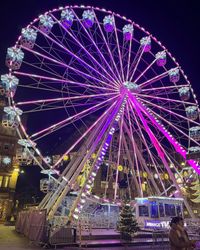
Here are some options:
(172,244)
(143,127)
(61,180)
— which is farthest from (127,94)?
(172,244)

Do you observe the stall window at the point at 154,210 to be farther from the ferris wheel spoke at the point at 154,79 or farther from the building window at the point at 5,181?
the building window at the point at 5,181

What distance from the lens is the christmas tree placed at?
54.3ft

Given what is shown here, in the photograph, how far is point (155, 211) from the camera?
2419 cm

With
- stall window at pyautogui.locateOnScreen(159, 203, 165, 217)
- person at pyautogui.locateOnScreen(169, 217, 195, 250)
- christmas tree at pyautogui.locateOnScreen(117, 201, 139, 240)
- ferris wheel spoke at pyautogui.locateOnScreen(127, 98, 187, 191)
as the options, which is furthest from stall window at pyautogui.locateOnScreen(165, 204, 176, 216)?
person at pyautogui.locateOnScreen(169, 217, 195, 250)

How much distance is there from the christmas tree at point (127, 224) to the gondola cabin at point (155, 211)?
6542mm

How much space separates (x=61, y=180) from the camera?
22.0 metres

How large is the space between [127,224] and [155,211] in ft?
26.1

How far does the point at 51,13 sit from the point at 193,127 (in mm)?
15848

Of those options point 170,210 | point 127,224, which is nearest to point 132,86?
point 127,224

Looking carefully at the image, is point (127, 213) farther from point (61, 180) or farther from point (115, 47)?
point (115, 47)

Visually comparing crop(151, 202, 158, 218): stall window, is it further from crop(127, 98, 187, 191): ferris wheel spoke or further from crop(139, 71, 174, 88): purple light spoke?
crop(139, 71, 174, 88): purple light spoke

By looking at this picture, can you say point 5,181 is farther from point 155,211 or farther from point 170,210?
point 170,210

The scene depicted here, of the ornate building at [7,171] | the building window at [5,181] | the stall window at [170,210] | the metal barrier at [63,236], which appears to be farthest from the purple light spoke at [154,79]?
the building window at [5,181]

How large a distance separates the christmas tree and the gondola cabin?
6.54 m
